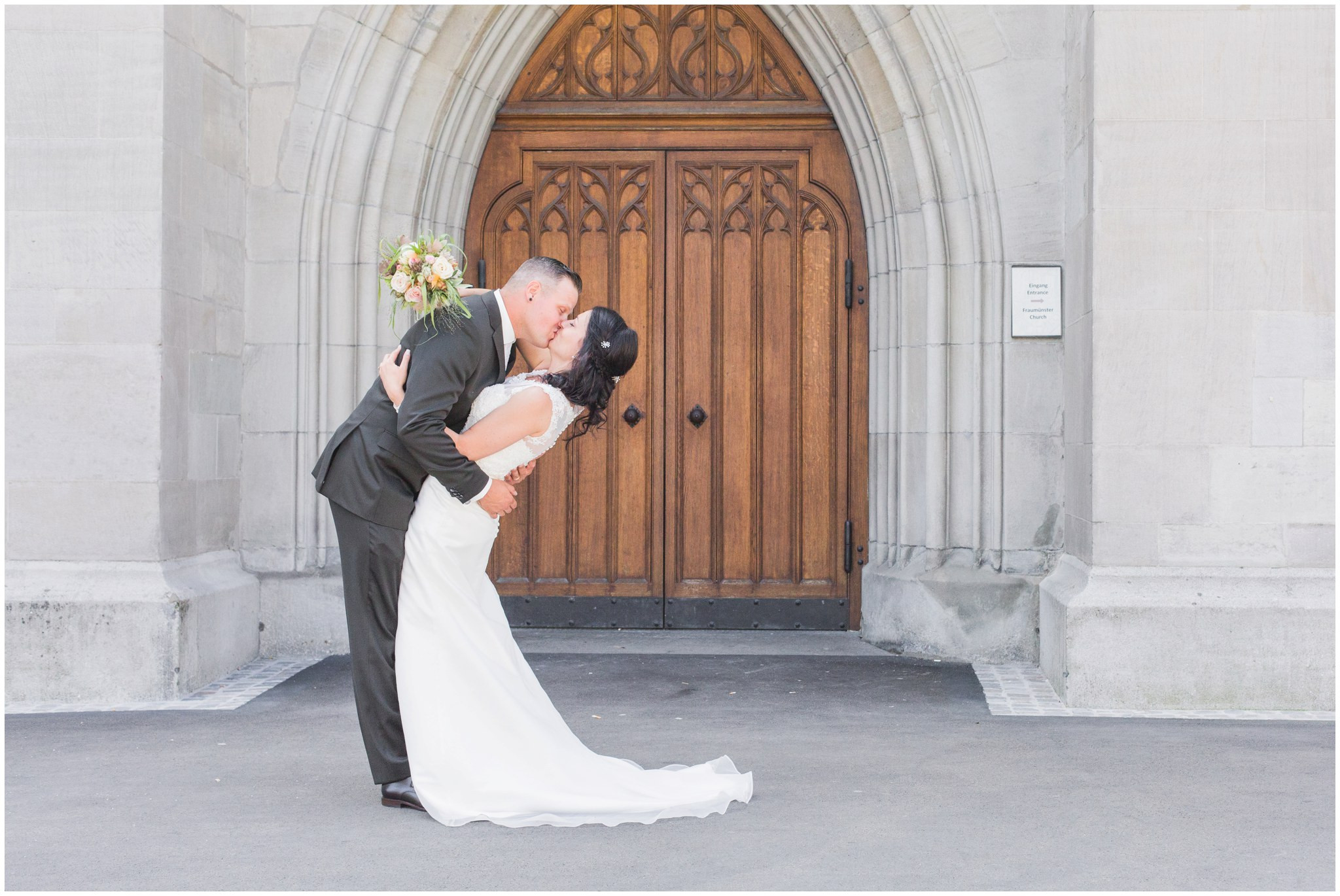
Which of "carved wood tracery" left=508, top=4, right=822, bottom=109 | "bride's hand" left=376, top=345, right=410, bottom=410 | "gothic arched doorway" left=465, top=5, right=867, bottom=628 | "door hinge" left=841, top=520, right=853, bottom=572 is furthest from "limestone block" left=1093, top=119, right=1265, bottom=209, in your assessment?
"bride's hand" left=376, top=345, right=410, bottom=410

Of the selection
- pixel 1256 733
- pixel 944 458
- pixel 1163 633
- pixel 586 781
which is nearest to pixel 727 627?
pixel 944 458

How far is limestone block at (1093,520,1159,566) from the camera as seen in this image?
5.30 meters

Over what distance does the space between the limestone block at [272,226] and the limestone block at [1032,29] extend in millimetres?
3544

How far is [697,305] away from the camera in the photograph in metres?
7.08

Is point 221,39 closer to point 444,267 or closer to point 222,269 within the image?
point 222,269

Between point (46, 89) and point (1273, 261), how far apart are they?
A: 5174mm

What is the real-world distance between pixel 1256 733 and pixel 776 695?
1833mm

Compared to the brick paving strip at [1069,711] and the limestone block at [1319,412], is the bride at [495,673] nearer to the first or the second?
the brick paving strip at [1069,711]

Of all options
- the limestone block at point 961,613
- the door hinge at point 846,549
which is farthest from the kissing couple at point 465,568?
the door hinge at point 846,549

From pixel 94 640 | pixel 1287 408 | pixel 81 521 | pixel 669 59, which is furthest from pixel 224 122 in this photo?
pixel 1287 408

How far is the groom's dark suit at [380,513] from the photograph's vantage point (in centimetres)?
372

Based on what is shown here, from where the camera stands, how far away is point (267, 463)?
6465 mm

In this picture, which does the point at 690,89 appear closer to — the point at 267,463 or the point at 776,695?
the point at 267,463

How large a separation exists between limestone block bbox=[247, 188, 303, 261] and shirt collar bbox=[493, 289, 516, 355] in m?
2.90
